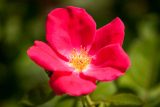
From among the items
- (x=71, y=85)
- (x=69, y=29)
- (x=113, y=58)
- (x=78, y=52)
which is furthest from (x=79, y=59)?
(x=71, y=85)

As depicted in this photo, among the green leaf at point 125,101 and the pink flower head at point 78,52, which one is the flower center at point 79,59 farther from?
the green leaf at point 125,101

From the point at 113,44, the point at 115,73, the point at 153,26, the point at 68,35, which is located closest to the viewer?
the point at 115,73

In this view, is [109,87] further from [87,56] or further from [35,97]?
[35,97]

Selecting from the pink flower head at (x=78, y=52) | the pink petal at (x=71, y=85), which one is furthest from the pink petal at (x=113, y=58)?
the pink petal at (x=71, y=85)

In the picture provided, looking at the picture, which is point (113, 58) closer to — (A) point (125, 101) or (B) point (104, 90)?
(A) point (125, 101)

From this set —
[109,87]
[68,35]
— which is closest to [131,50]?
[109,87]

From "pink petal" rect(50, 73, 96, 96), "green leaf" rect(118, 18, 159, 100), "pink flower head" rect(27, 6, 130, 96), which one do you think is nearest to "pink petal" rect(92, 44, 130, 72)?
"pink flower head" rect(27, 6, 130, 96)

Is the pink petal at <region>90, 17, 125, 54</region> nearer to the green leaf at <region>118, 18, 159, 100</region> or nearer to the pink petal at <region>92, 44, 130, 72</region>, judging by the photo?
the pink petal at <region>92, 44, 130, 72</region>
